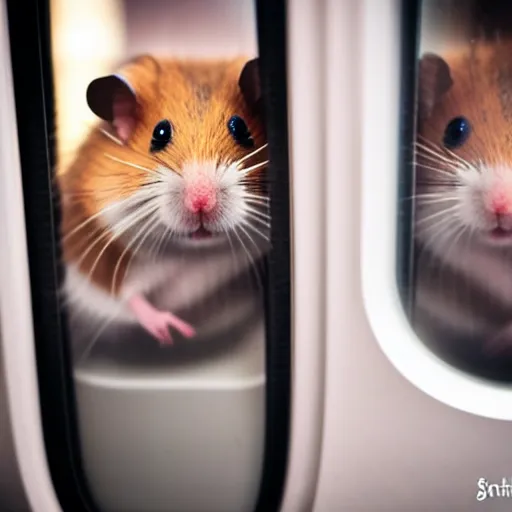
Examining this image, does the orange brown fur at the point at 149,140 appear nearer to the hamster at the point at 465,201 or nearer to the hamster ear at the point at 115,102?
the hamster ear at the point at 115,102

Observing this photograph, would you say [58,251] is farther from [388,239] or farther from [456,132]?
[456,132]

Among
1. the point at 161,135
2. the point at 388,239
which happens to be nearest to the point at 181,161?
the point at 161,135

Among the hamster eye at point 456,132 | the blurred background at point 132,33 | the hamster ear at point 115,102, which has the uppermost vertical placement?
the blurred background at point 132,33

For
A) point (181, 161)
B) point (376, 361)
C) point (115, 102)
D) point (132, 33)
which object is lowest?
point (376, 361)

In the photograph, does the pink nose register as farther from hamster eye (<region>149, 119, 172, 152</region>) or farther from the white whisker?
hamster eye (<region>149, 119, 172, 152</region>)

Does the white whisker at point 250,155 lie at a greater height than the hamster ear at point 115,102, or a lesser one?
lesser

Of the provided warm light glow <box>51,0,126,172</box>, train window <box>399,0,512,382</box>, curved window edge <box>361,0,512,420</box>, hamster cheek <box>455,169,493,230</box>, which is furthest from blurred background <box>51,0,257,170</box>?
hamster cheek <box>455,169,493,230</box>

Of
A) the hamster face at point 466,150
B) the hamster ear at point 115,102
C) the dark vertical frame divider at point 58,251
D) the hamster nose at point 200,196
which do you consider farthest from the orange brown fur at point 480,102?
the hamster ear at point 115,102
